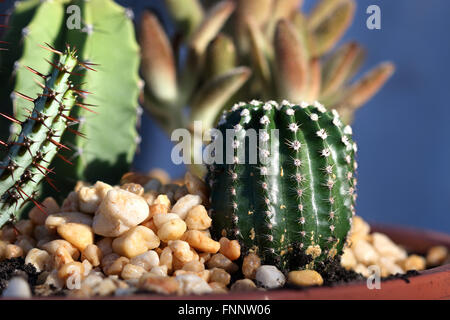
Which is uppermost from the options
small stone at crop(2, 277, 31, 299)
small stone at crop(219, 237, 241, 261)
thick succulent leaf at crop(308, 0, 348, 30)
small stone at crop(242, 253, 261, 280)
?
thick succulent leaf at crop(308, 0, 348, 30)

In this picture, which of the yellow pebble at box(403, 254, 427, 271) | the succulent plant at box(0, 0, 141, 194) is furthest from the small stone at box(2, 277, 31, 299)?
the yellow pebble at box(403, 254, 427, 271)

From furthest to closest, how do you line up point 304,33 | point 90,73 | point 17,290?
1. point 304,33
2. point 90,73
3. point 17,290

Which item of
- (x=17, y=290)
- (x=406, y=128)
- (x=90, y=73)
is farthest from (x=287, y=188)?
(x=406, y=128)

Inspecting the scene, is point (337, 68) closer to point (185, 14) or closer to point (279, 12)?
point (279, 12)

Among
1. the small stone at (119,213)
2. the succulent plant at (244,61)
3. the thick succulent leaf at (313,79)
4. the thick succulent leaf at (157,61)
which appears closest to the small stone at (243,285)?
the small stone at (119,213)

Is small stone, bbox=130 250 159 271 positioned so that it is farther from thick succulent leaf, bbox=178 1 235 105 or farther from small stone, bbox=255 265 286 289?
thick succulent leaf, bbox=178 1 235 105
